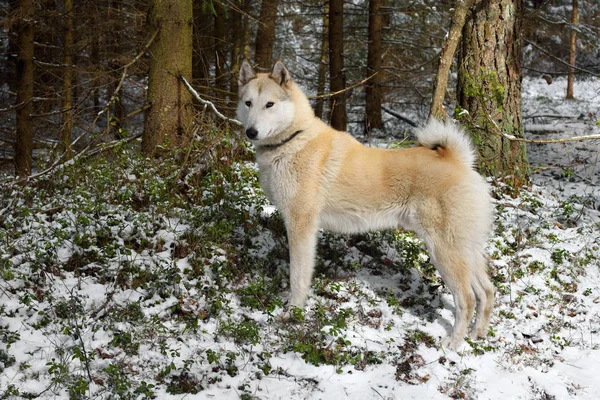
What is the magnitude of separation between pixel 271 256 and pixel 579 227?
3732 millimetres

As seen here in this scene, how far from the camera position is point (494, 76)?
22.2 ft

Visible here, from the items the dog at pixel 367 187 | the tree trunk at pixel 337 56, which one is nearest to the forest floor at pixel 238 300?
the dog at pixel 367 187

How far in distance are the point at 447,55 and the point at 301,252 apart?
3.01 m

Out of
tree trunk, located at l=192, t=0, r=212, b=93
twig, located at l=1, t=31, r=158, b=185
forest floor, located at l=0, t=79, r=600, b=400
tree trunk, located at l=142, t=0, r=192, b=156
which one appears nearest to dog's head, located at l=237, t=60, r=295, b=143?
forest floor, located at l=0, t=79, r=600, b=400

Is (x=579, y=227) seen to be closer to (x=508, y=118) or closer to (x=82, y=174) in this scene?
(x=508, y=118)

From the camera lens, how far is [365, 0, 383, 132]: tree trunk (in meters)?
11.7

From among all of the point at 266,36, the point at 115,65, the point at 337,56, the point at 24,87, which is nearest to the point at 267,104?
the point at 115,65

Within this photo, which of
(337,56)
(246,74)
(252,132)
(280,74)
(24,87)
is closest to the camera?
(252,132)

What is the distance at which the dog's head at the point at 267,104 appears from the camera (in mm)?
4523

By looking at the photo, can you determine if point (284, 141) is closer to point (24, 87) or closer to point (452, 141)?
point (452, 141)

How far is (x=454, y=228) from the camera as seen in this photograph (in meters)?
4.27

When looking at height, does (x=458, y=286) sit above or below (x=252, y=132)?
below

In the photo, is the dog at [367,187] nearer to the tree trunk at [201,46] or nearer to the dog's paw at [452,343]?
the dog's paw at [452,343]

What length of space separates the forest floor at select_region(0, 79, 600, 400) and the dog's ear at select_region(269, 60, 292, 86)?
1505mm
